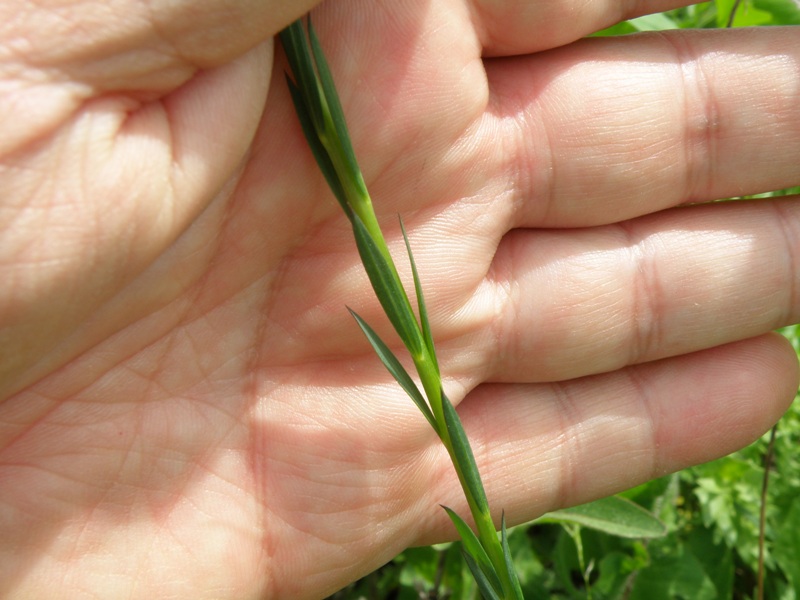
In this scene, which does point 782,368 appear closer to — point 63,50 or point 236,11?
point 236,11

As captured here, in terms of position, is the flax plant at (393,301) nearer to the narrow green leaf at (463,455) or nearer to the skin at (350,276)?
the narrow green leaf at (463,455)

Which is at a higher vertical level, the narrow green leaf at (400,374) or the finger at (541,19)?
the finger at (541,19)

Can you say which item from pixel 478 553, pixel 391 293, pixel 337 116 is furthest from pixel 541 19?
pixel 478 553

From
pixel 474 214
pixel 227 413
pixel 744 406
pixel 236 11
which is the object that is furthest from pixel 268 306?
pixel 744 406

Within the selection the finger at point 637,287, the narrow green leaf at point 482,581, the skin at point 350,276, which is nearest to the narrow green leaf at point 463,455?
the narrow green leaf at point 482,581

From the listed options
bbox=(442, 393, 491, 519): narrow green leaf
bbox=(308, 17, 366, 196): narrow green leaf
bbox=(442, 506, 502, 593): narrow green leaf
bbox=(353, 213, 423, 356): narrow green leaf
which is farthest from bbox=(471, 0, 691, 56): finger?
bbox=(442, 506, 502, 593): narrow green leaf

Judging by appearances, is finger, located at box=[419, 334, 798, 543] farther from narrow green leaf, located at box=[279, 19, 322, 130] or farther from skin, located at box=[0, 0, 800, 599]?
narrow green leaf, located at box=[279, 19, 322, 130]

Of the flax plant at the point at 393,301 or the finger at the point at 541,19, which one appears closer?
the flax plant at the point at 393,301
